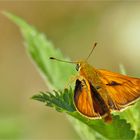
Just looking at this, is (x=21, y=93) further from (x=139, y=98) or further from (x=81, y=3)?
(x=139, y=98)

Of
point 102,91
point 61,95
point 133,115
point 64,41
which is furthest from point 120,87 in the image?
point 64,41

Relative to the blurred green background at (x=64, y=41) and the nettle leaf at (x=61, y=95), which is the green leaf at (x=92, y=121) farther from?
the blurred green background at (x=64, y=41)

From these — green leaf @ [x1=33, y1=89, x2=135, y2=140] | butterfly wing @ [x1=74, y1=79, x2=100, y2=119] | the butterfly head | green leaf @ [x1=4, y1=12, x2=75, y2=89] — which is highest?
green leaf @ [x1=4, y1=12, x2=75, y2=89]

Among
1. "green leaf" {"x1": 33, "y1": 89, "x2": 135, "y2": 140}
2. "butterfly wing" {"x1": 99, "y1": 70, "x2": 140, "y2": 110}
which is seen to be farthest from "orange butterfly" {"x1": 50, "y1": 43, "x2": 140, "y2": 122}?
"green leaf" {"x1": 33, "y1": 89, "x2": 135, "y2": 140}

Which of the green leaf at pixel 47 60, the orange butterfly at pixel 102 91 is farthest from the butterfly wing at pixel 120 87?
the green leaf at pixel 47 60

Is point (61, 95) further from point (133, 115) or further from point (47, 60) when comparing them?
point (47, 60)

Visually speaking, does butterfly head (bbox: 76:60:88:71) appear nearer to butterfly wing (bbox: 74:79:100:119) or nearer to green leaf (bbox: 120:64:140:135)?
butterfly wing (bbox: 74:79:100:119)
